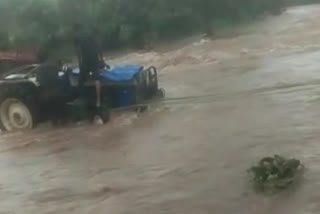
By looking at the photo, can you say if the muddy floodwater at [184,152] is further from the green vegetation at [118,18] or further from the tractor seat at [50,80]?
the green vegetation at [118,18]

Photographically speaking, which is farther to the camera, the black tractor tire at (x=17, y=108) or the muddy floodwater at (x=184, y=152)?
the black tractor tire at (x=17, y=108)

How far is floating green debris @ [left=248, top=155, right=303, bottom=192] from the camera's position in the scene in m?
8.04

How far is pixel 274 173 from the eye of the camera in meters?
8.23

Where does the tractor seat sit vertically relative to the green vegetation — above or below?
below

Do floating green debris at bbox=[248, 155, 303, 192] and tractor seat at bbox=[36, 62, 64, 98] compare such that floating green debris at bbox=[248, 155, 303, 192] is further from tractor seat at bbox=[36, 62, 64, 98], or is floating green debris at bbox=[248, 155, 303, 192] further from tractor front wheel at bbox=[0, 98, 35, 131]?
tractor front wheel at bbox=[0, 98, 35, 131]

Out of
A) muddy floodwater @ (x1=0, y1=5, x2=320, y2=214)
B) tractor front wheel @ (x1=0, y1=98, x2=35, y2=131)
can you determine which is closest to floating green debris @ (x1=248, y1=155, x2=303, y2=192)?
muddy floodwater @ (x1=0, y1=5, x2=320, y2=214)

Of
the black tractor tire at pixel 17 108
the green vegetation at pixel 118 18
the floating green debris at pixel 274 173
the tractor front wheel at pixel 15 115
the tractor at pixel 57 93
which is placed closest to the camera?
the floating green debris at pixel 274 173

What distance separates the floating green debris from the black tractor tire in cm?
571

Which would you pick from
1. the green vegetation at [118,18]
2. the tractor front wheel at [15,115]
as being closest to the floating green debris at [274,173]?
the tractor front wheel at [15,115]

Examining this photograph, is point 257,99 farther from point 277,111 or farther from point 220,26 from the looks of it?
point 220,26

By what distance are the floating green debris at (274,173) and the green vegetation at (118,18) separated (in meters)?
13.2

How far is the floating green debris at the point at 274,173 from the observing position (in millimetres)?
8039

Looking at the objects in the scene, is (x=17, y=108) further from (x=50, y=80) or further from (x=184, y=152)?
(x=184, y=152)

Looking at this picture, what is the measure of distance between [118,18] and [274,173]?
867 inches
